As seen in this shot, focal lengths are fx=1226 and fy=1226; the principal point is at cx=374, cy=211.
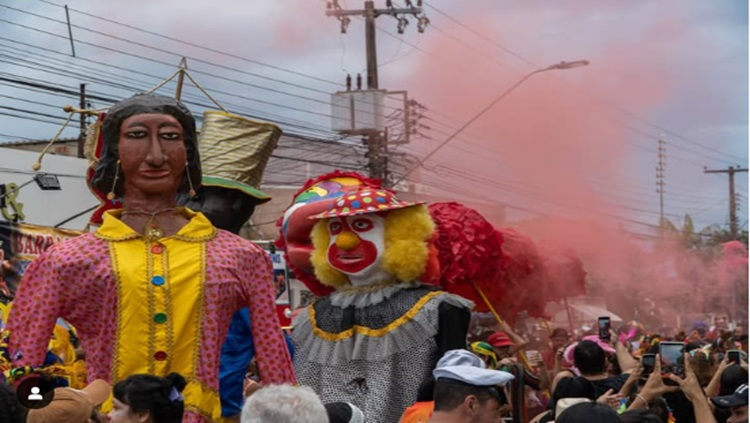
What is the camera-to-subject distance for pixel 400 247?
24.7 feet

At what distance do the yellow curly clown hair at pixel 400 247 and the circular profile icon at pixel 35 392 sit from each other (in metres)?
3.16

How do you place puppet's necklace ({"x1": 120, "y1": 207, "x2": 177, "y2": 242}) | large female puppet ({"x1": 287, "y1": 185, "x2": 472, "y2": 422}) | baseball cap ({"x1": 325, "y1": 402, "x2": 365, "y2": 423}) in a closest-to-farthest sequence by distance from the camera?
baseball cap ({"x1": 325, "y1": 402, "x2": 365, "y2": 423})
puppet's necklace ({"x1": 120, "y1": 207, "x2": 177, "y2": 242})
large female puppet ({"x1": 287, "y1": 185, "x2": 472, "y2": 422})

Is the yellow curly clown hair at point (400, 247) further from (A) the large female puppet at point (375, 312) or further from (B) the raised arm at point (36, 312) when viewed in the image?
(B) the raised arm at point (36, 312)

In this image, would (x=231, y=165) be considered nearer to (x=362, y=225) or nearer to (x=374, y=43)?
(x=362, y=225)

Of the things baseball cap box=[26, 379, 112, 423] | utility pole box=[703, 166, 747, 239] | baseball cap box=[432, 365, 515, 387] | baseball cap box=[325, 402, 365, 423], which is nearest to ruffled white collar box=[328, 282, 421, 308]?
baseball cap box=[432, 365, 515, 387]

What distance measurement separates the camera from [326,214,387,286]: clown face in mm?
7539

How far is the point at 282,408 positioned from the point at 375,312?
12.6 ft

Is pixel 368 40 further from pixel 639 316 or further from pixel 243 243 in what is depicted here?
pixel 243 243

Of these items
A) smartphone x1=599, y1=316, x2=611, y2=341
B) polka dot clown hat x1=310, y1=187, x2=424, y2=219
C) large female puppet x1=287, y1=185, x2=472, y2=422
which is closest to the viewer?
large female puppet x1=287, y1=185, x2=472, y2=422

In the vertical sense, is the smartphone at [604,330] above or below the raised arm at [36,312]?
below

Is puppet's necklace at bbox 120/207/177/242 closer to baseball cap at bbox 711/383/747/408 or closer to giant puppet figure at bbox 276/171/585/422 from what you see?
giant puppet figure at bbox 276/171/585/422

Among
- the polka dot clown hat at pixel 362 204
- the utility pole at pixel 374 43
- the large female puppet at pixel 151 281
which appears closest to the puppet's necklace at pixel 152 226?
the large female puppet at pixel 151 281

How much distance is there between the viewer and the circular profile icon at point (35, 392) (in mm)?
4160

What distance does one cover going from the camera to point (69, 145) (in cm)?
3503
